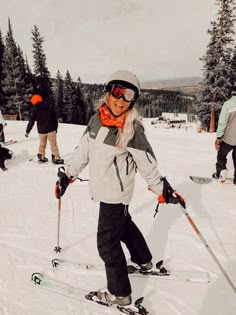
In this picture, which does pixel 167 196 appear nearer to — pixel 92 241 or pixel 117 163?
pixel 117 163

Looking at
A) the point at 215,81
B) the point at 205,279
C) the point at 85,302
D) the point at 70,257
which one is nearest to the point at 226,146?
the point at 205,279

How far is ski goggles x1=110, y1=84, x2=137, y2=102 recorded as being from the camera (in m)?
2.64

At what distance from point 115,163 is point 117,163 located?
2cm

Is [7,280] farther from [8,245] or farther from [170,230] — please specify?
[170,230]

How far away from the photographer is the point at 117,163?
Result: 2674 millimetres

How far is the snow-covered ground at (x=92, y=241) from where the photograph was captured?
3094 millimetres

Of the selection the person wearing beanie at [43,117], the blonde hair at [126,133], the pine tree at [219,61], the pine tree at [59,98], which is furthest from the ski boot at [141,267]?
the pine tree at [59,98]

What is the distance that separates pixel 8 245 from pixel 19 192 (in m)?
2.75

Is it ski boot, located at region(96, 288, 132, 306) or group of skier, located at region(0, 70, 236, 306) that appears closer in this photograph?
group of skier, located at region(0, 70, 236, 306)

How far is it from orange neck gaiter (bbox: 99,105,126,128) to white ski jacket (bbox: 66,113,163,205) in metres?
0.04

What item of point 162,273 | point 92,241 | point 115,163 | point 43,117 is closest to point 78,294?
point 162,273

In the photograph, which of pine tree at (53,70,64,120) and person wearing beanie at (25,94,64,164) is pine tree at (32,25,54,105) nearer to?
pine tree at (53,70,64,120)

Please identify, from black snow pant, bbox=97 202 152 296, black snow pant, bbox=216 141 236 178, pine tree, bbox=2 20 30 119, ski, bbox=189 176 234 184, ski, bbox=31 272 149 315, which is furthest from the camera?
pine tree, bbox=2 20 30 119

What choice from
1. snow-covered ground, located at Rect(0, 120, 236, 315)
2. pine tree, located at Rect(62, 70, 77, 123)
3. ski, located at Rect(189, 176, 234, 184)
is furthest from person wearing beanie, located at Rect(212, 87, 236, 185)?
pine tree, located at Rect(62, 70, 77, 123)
